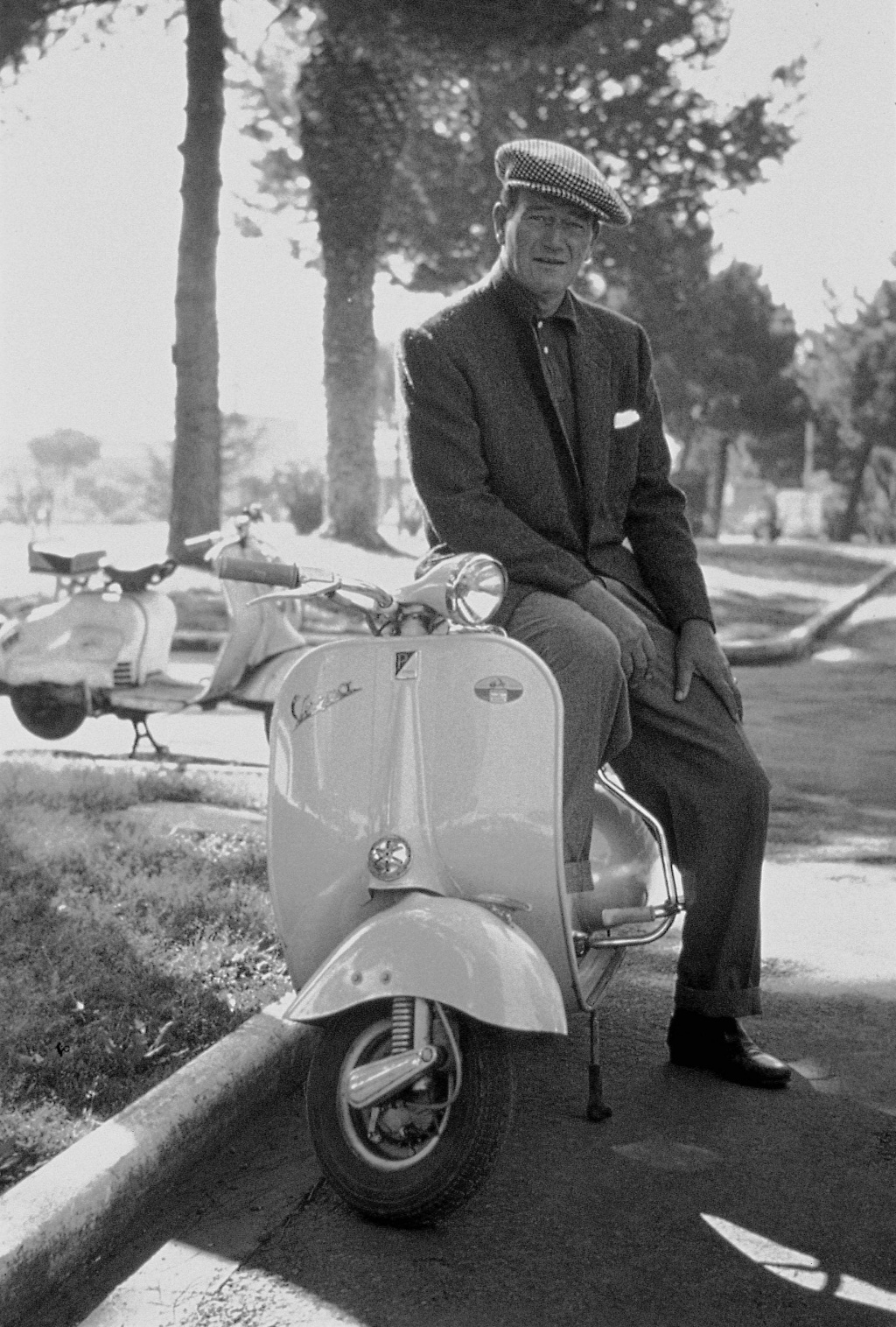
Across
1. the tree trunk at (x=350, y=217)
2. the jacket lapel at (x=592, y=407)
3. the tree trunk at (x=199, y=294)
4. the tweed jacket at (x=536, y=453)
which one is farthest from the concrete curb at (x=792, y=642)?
the jacket lapel at (x=592, y=407)

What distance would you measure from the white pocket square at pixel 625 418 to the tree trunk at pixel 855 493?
180 ft

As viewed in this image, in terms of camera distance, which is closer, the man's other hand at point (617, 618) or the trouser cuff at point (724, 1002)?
the man's other hand at point (617, 618)

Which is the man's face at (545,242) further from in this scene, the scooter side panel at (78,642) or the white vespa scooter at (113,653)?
the scooter side panel at (78,642)

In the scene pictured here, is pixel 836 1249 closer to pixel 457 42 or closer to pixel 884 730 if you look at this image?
pixel 884 730

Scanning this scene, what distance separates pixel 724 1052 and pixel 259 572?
1632mm

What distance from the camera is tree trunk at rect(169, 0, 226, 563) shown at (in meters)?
18.7

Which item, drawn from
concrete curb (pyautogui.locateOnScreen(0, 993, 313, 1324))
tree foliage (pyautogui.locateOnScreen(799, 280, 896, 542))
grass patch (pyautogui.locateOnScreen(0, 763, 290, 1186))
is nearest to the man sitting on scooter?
concrete curb (pyautogui.locateOnScreen(0, 993, 313, 1324))

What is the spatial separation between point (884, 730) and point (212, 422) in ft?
32.6

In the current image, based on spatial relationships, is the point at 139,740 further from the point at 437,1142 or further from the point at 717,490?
the point at 717,490

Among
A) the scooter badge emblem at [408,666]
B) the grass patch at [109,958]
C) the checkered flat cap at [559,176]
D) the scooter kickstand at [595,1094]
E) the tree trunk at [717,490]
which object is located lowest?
the tree trunk at [717,490]

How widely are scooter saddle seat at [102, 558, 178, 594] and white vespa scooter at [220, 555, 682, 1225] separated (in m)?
5.93

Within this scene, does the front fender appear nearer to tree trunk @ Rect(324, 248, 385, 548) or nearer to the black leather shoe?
the black leather shoe

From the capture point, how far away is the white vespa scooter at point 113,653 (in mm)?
8648

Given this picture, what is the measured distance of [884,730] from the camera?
11.0 m
